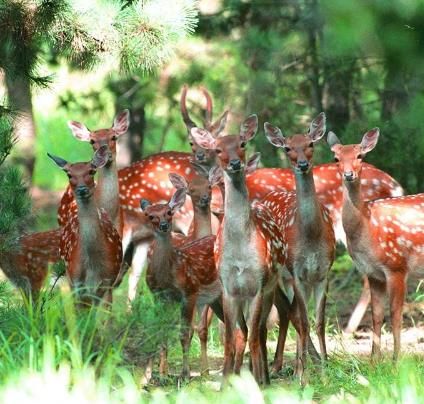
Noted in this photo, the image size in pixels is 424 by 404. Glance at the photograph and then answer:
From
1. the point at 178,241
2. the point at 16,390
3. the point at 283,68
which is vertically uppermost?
the point at 283,68

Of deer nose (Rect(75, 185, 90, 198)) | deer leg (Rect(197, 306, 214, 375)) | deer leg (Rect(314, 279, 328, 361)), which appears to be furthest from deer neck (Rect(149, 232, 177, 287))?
deer leg (Rect(314, 279, 328, 361))

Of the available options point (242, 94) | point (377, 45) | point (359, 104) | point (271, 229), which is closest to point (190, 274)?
point (271, 229)

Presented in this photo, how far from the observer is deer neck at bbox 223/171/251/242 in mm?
8211

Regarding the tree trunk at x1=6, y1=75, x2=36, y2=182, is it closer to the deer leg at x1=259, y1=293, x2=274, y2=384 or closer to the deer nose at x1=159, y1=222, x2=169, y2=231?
the deer nose at x1=159, y1=222, x2=169, y2=231

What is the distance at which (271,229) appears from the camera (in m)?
8.70

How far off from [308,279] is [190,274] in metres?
0.87

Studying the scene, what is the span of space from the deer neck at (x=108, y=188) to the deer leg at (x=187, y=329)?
1.95m

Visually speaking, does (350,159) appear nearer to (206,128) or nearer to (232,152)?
(232,152)

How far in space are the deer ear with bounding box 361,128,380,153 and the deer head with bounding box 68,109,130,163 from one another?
2194mm

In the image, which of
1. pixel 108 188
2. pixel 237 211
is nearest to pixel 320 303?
pixel 237 211

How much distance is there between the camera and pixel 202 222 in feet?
→ 33.9

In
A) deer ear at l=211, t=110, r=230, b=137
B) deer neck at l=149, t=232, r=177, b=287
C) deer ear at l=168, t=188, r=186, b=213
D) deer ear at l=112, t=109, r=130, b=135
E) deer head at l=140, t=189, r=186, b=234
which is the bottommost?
deer neck at l=149, t=232, r=177, b=287

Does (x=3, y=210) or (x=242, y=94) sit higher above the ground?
(x=242, y=94)

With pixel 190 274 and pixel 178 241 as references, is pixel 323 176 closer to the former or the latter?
pixel 178 241
